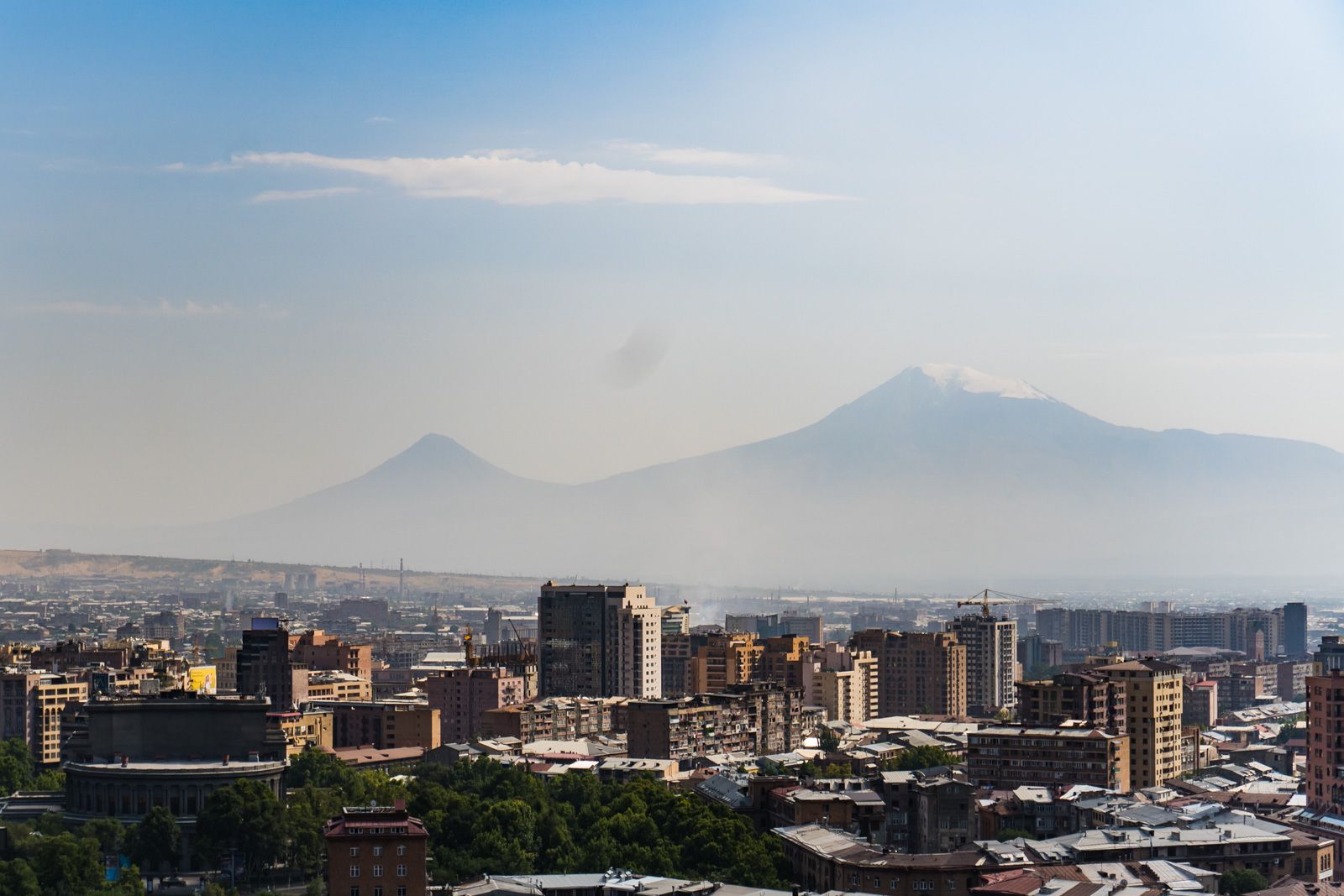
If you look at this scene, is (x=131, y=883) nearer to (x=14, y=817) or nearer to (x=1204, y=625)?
(x=14, y=817)

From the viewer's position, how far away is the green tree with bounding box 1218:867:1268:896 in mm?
48594

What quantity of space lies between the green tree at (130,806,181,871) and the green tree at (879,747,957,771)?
23.2m

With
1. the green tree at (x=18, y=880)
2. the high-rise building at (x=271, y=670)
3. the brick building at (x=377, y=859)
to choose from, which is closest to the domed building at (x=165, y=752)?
the green tree at (x=18, y=880)

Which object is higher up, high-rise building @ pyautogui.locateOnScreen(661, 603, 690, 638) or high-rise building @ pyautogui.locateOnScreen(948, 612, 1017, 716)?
high-rise building @ pyautogui.locateOnScreen(661, 603, 690, 638)

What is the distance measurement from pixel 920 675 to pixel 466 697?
90.8ft

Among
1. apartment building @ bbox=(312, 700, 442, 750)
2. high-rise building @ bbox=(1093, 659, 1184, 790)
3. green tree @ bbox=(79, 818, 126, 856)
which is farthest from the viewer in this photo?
apartment building @ bbox=(312, 700, 442, 750)

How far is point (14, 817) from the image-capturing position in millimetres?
60750

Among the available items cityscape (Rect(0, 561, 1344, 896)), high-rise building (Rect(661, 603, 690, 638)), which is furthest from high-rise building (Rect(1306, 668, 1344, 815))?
high-rise building (Rect(661, 603, 690, 638))

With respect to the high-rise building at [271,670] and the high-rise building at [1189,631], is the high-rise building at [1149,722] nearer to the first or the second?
the high-rise building at [271,670]

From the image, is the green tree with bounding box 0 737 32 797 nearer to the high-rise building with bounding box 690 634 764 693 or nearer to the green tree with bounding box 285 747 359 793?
the green tree with bounding box 285 747 359 793

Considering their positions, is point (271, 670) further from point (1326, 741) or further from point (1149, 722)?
point (1326, 741)

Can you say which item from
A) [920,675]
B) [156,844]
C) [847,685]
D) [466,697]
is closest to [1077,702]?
[156,844]

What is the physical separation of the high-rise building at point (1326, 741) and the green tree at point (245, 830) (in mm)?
25957

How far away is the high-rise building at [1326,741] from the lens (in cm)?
6019
